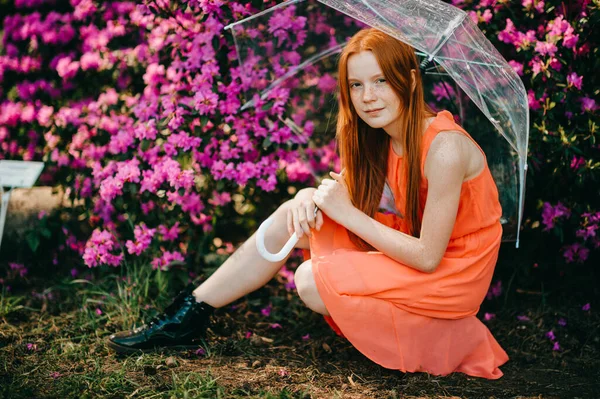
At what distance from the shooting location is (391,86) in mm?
2131

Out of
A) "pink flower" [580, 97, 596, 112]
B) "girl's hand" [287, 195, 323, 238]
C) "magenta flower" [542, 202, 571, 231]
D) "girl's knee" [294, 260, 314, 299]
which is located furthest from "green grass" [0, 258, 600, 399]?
"pink flower" [580, 97, 596, 112]

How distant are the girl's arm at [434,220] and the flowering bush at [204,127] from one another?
645mm

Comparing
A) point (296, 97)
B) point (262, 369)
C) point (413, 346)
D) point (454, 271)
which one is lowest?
point (262, 369)

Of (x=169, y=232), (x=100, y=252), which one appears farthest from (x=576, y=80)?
(x=100, y=252)

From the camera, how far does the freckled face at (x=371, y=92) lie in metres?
2.11

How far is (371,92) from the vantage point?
2125 millimetres

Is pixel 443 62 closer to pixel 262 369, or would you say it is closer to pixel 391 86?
pixel 391 86

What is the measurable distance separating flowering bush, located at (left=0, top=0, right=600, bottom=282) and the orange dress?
0.58m

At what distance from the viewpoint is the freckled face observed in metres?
2.11

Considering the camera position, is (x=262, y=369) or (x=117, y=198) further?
(x=117, y=198)

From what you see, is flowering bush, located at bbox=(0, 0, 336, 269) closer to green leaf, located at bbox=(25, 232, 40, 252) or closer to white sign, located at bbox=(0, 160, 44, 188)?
green leaf, located at bbox=(25, 232, 40, 252)

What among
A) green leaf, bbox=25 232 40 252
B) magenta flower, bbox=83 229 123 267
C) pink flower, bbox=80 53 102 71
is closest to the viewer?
magenta flower, bbox=83 229 123 267

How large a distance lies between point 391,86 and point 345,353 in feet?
3.62

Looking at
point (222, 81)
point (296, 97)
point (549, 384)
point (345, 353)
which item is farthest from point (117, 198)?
point (549, 384)
